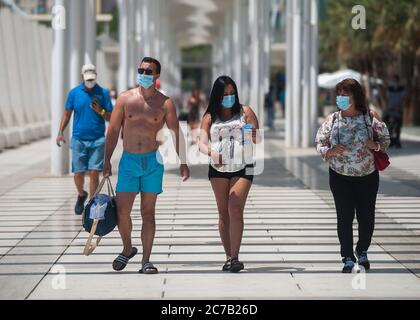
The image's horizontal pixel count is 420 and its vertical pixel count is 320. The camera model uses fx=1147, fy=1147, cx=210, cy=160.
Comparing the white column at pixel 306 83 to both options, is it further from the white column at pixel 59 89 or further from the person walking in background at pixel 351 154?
the person walking in background at pixel 351 154

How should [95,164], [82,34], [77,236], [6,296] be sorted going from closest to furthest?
1. [6,296]
2. [77,236]
3. [95,164]
4. [82,34]

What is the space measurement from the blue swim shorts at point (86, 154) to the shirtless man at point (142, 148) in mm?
4256

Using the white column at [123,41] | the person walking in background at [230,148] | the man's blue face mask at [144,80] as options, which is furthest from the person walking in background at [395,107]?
the man's blue face mask at [144,80]

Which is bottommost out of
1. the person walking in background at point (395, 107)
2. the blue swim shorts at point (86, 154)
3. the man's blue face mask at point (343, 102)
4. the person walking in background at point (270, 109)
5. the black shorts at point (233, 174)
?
the person walking in background at point (270, 109)

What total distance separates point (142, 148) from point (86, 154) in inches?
176

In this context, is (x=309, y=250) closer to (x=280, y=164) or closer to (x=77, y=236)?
(x=77, y=236)

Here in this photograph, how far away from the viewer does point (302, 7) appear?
1182 inches

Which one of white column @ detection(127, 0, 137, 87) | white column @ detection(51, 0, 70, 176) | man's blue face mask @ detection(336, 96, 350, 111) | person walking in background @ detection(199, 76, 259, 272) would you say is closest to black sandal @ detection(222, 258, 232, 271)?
person walking in background @ detection(199, 76, 259, 272)

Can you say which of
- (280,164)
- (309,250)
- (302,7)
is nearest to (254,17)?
(302,7)

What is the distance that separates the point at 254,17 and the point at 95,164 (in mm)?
30784

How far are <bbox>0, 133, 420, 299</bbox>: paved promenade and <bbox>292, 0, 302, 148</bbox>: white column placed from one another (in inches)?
449

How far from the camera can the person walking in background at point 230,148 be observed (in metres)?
9.47

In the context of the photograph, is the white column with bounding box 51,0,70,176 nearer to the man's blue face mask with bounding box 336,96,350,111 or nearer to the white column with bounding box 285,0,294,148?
the white column with bounding box 285,0,294,148

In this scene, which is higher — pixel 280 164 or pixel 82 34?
pixel 82 34
